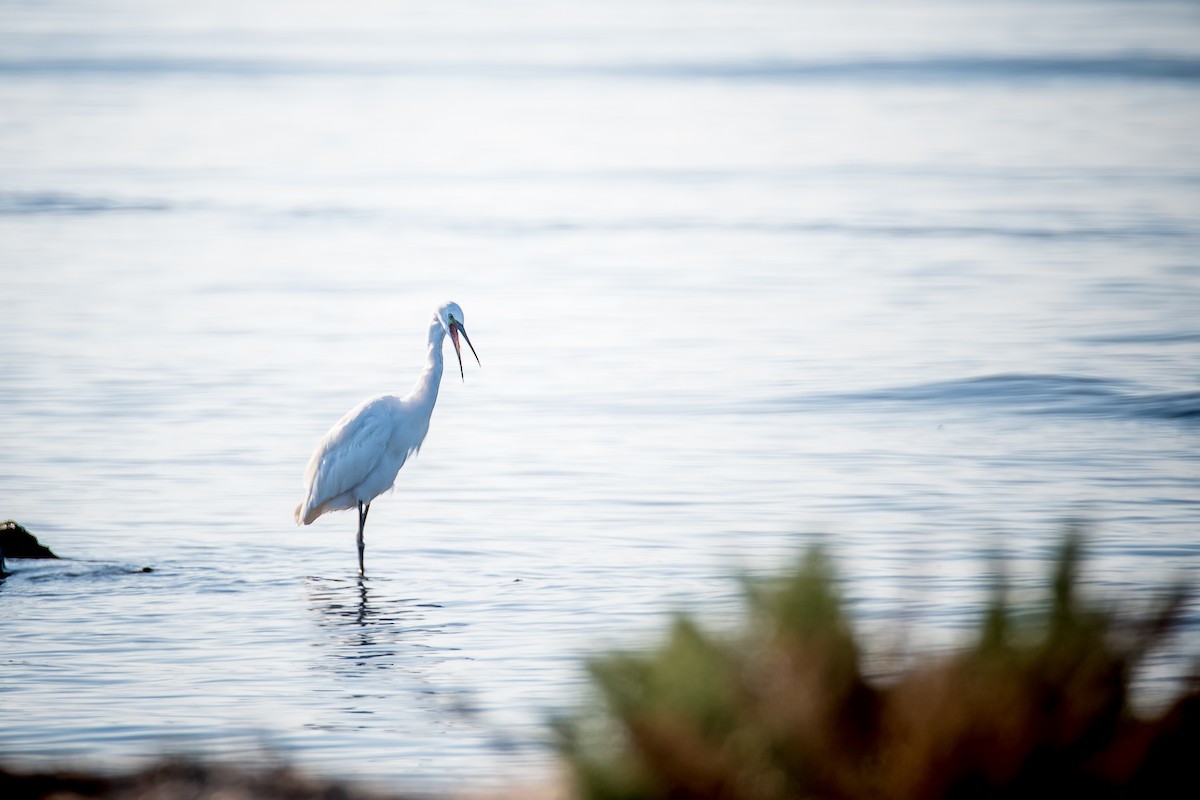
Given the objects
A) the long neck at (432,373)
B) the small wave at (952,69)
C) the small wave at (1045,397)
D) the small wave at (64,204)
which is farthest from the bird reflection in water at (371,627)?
the small wave at (952,69)

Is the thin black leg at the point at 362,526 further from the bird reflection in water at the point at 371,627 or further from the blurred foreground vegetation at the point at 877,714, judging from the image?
the blurred foreground vegetation at the point at 877,714

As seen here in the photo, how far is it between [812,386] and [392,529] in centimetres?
562

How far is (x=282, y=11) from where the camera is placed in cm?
11044

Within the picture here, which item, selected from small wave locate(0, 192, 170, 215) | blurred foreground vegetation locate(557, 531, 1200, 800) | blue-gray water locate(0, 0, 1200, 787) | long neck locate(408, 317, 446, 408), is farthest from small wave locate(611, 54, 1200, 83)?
blurred foreground vegetation locate(557, 531, 1200, 800)


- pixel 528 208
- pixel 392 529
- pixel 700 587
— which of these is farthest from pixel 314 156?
pixel 700 587

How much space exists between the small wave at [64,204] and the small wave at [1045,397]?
18.0 meters

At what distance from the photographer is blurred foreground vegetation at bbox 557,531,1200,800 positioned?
4250mm

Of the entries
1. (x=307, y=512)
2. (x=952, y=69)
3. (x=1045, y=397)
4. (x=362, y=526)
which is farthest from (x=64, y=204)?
(x=952, y=69)

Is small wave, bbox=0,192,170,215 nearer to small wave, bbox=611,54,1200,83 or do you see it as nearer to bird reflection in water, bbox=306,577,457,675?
bird reflection in water, bbox=306,577,457,675

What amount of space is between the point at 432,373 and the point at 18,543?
2.82m

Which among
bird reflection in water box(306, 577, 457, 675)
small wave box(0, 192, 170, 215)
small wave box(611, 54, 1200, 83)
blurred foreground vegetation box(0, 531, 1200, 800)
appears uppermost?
small wave box(611, 54, 1200, 83)

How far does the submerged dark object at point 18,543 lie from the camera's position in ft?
33.8

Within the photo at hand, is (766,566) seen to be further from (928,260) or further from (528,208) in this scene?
(528,208)

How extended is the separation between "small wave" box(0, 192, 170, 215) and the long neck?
19653mm
